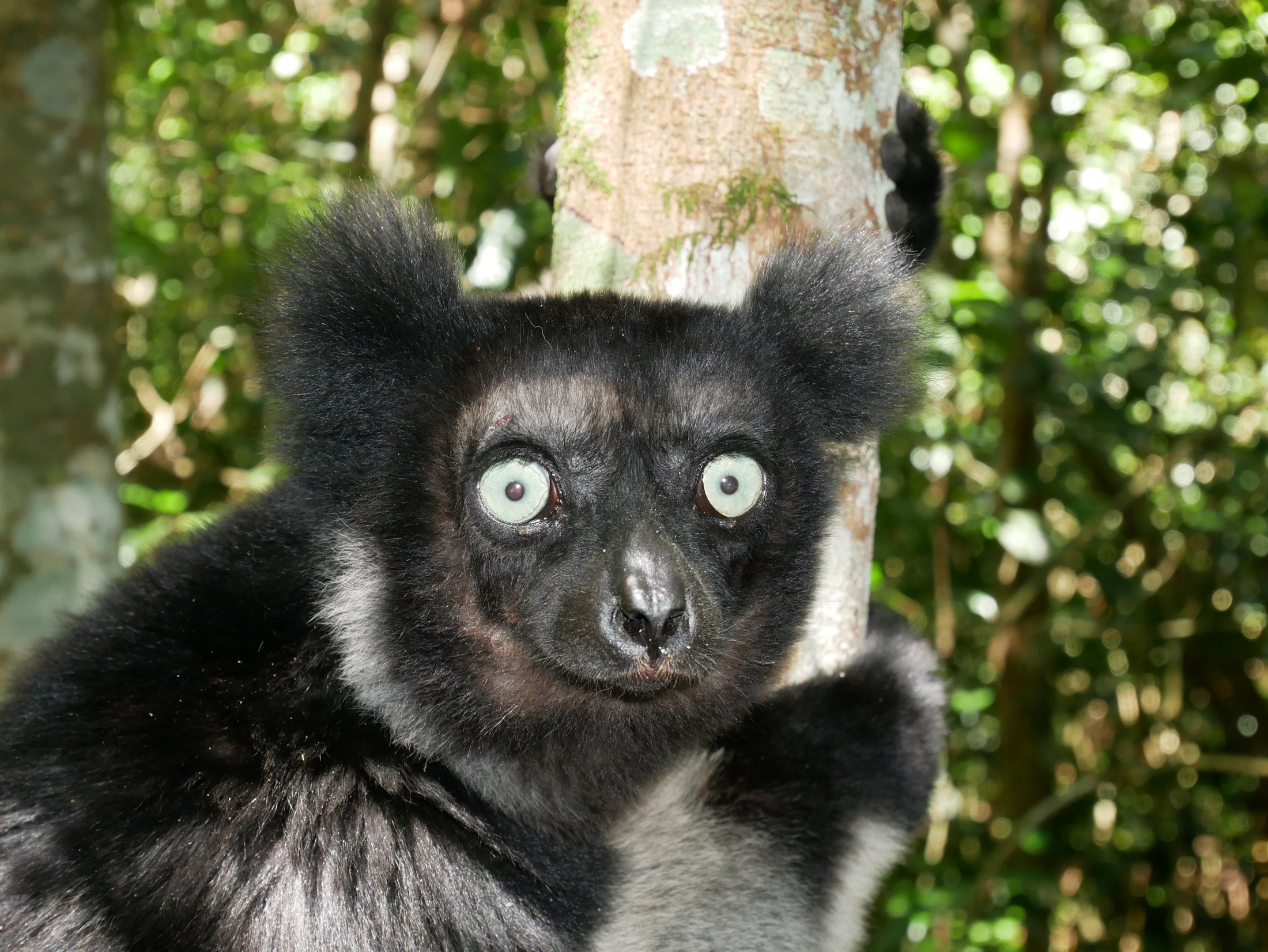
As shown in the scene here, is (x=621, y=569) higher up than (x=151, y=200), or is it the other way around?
(x=151, y=200)

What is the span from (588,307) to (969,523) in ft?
14.5

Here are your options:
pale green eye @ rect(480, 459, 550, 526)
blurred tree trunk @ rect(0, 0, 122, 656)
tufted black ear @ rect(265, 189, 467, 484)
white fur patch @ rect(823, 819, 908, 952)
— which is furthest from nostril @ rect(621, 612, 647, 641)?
blurred tree trunk @ rect(0, 0, 122, 656)

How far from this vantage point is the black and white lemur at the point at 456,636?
195cm

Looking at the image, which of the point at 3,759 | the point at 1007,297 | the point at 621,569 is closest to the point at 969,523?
the point at 1007,297

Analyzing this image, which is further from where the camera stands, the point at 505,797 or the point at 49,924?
the point at 505,797

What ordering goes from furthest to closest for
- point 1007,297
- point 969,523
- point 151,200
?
point 151,200, point 969,523, point 1007,297

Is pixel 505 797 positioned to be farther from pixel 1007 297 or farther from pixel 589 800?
pixel 1007 297

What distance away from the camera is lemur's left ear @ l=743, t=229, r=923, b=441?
221 centimetres

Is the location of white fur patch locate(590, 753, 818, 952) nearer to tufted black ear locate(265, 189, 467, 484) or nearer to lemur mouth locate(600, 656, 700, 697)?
lemur mouth locate(600, 656, 700, 697)

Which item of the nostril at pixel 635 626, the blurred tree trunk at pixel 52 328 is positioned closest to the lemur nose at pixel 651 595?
the nostril at pixel 635 626

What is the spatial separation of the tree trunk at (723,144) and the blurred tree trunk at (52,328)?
2114mm

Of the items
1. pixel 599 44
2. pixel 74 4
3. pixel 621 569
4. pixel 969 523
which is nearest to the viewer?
pixel 621 569

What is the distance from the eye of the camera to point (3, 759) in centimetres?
205

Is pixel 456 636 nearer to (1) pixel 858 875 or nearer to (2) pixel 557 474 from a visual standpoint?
(2) pixel 557 474
